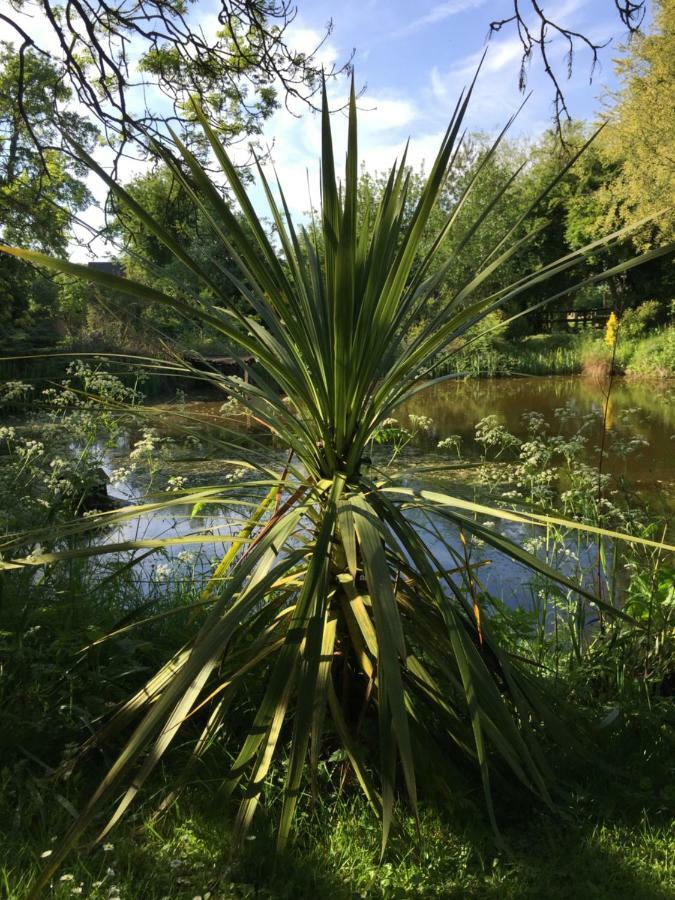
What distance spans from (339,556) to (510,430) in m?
9.33

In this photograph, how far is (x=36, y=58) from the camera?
586 cm

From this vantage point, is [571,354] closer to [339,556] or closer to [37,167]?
[37,167]

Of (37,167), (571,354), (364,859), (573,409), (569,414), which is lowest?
(364,859)

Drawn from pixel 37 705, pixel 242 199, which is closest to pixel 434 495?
pixel 242 199

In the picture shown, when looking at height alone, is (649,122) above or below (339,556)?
above

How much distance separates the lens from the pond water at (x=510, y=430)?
4.09 m

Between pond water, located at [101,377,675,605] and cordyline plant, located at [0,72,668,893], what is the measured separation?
319 mm

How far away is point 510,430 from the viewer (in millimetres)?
10672

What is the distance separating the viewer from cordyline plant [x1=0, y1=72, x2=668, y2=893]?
4.63ft

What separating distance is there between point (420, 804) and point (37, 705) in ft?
3.81

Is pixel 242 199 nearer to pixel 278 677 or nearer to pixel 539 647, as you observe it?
pixel 278 677

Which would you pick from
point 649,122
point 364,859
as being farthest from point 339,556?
point 649,122

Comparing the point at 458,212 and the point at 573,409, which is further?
the point at 573,409

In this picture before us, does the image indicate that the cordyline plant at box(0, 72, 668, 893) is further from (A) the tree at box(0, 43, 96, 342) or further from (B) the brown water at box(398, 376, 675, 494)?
(B) the brown water at box(398, 376, 675, 494)
